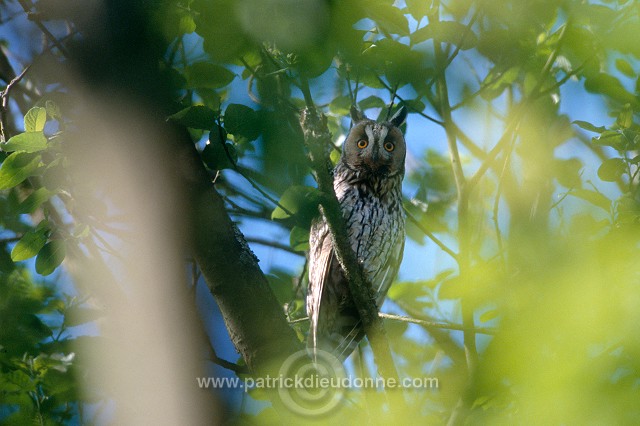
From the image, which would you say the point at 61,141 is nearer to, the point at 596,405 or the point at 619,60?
the point at 619,60

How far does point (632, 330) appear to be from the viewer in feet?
1.91

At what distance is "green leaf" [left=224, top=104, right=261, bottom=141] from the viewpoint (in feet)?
5.10

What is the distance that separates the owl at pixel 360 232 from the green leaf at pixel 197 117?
1.20 meters

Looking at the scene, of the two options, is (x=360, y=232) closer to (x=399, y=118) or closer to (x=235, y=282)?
(x=399, y=118)

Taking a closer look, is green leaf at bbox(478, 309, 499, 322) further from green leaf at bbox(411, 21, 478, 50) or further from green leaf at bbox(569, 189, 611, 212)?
green leaf at bbox(411, 21, 478, 50)

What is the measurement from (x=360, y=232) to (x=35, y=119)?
1564 mm

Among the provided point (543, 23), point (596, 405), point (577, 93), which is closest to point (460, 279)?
point (596, 405)

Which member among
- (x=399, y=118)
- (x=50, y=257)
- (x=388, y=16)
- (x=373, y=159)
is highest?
(x=399, y=118)

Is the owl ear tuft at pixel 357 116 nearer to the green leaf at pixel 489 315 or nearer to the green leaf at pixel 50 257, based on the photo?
the green leaf at pixel 50 257

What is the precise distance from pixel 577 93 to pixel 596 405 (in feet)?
5.93

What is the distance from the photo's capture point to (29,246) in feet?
6.64

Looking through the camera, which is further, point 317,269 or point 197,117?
point 317,269

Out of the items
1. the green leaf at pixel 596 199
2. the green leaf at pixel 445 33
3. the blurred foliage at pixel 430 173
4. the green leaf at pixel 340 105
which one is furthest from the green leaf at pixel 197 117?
the green leaf at pixel 596 199

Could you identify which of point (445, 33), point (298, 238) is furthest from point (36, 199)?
point (445, 33)
